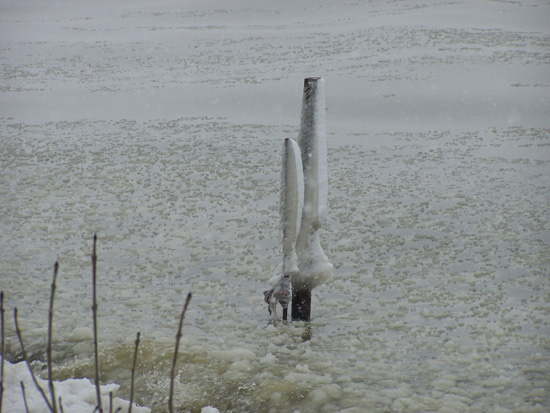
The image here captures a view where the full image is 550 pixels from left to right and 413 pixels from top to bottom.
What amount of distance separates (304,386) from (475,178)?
5301 millimetres

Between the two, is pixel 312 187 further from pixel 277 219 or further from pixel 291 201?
pixel 277 219

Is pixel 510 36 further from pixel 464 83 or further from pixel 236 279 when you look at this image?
pixel 236 279

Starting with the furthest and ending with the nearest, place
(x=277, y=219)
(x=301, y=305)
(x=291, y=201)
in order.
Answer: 1. (x=277, y=219)
2. (x=301, y=305)
3. (x=291, y=201)

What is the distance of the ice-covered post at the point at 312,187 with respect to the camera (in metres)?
3.91

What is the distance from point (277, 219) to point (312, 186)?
2.58 meters

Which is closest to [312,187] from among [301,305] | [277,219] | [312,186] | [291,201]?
[312,186]

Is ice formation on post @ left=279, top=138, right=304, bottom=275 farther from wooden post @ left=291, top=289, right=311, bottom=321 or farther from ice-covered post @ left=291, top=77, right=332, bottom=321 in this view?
wooden post @ left=291, top=289, right=311, bottom=321

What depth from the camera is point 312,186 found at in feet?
13.1

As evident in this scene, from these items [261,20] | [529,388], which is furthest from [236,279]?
[261,20]

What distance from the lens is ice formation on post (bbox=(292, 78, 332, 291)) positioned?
3.91 meters

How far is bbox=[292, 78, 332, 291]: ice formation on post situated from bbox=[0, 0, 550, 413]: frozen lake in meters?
0.43

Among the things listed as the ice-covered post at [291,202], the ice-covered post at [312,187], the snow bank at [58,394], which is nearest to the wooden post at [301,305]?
the ice-covered post at [312,187]

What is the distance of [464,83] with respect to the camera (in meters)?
Result: 13.3

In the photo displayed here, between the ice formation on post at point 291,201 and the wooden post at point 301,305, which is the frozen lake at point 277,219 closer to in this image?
the wooden post at point 301,305
